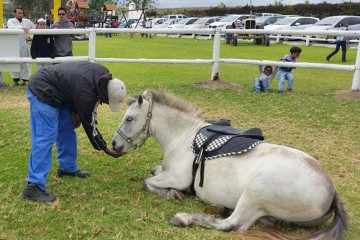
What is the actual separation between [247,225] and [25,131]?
14.5ft

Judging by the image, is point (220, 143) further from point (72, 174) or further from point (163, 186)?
point (72, 174)

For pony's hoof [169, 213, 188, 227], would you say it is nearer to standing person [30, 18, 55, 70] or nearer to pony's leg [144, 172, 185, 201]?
pony's leg [144, 172, 185, 201]

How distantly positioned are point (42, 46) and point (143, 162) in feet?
19.3

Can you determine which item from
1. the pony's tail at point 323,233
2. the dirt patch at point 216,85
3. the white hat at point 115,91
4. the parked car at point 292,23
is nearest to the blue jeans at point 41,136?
the white hat at point 115,91

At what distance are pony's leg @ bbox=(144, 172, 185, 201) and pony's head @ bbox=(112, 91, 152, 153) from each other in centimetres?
45

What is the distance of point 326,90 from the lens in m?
11.1

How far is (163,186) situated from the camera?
15.3 ft

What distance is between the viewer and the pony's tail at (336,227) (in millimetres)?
3621

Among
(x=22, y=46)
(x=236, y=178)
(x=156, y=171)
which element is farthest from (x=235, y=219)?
(x=22, y=46)

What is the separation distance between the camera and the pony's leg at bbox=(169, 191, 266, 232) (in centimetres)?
385

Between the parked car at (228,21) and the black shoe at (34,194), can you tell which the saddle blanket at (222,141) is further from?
the parked car at (228,21)

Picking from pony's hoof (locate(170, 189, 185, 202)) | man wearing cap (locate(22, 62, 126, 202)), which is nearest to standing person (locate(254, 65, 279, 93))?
pony's hoof (locate(170, 189, 185, 202))

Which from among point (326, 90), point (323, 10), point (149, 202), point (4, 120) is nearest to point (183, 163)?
point (149, 202)

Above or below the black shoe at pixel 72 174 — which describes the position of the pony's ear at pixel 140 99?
above
